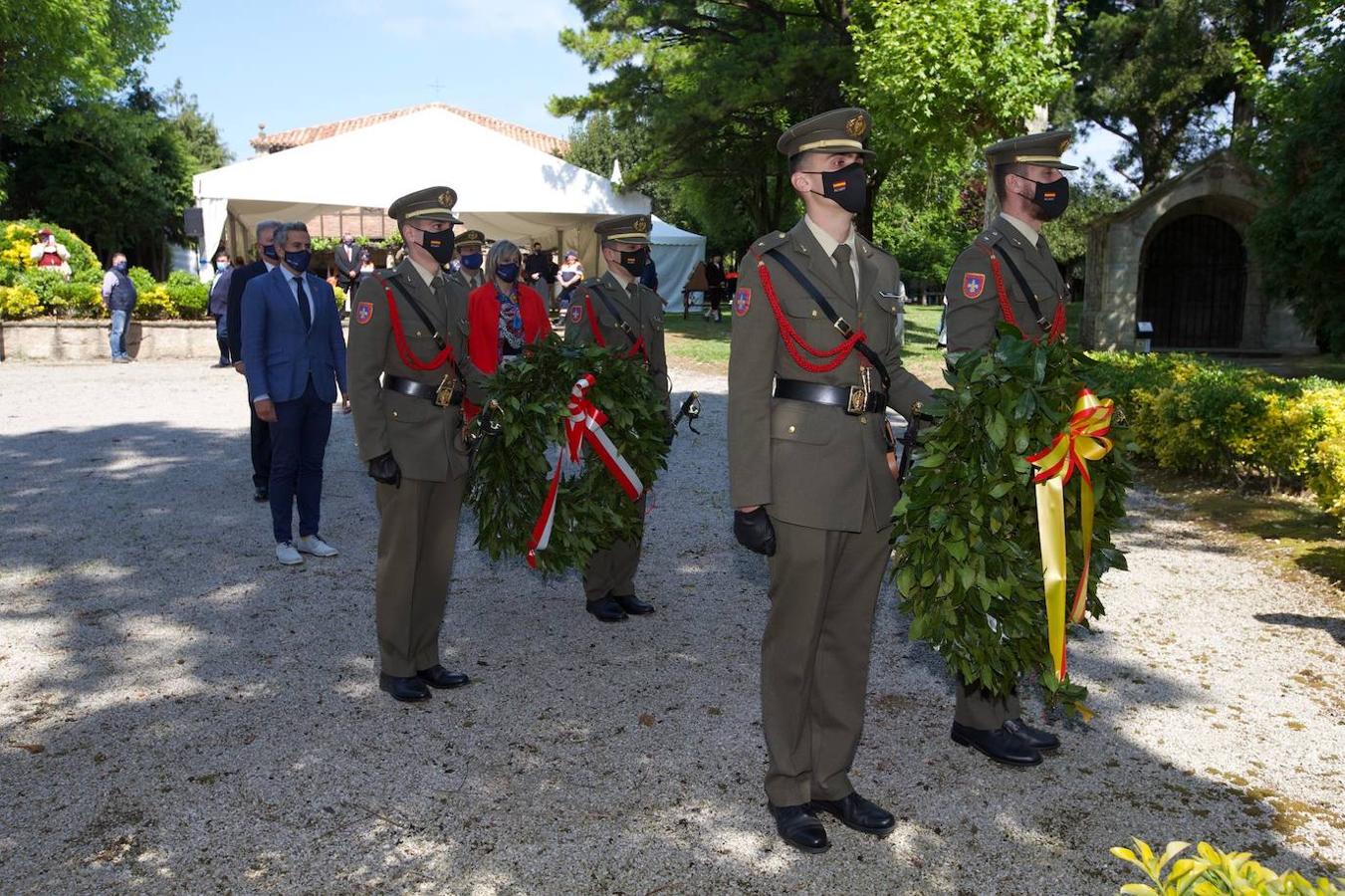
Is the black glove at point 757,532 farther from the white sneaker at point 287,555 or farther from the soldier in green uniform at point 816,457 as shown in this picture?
the white sneaker at point 287,555

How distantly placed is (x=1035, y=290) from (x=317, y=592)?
4574 millimetres

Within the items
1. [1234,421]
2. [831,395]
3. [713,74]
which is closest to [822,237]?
[831,395]

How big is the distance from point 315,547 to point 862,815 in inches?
193

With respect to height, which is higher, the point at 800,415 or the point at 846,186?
the point at 846,186

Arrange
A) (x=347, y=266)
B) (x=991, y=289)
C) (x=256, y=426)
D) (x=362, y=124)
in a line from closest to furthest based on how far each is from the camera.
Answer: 1. (x=991, y=289)
2. (x=256, y=426)
3. (x=347, y=266)
4. (x=362, y=124)

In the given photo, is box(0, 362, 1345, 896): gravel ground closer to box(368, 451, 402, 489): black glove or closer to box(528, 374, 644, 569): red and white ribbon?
box(528, 374, 644, 569): red and white ribbon

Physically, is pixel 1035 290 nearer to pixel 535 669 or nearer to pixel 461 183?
pixel 535 669

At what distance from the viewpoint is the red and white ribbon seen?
5824mm

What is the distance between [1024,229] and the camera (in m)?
4.61

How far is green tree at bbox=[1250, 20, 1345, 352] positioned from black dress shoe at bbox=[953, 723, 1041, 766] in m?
11.6

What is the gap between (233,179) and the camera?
2256 cm

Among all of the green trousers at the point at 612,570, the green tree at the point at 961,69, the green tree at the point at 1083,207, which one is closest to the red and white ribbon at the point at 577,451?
the green trousers at the point at 612,570

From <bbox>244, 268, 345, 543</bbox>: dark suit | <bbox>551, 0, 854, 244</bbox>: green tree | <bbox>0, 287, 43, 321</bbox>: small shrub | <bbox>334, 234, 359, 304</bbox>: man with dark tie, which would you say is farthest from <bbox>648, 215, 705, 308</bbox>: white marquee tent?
<bbox>244, 268, 345, 543</bbox>: dark suit

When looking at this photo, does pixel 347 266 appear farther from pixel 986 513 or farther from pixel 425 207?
pixel 986 513
